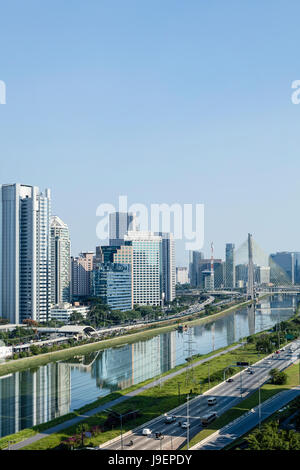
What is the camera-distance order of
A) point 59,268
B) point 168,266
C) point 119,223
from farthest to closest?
point 119,223
point 168,266
point 59,268

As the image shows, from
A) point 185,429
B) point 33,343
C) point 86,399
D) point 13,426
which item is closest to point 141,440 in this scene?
point 185,429

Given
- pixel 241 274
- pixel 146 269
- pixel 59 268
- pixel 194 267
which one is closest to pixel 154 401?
pixel 59 268

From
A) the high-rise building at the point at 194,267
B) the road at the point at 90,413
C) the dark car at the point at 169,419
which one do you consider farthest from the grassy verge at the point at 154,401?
the high-rise building at the point at 194,267

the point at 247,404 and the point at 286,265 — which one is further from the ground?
the point at 286,265

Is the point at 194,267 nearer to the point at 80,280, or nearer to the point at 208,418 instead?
the point at 80,280

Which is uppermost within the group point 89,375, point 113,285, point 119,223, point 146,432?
point 119,223

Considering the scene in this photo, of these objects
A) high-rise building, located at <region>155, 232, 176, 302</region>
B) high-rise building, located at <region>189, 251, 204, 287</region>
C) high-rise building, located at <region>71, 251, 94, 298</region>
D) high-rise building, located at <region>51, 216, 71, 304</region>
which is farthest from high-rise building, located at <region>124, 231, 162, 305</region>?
high-rise building, located at <region>189, 251, 204, 287</region>
